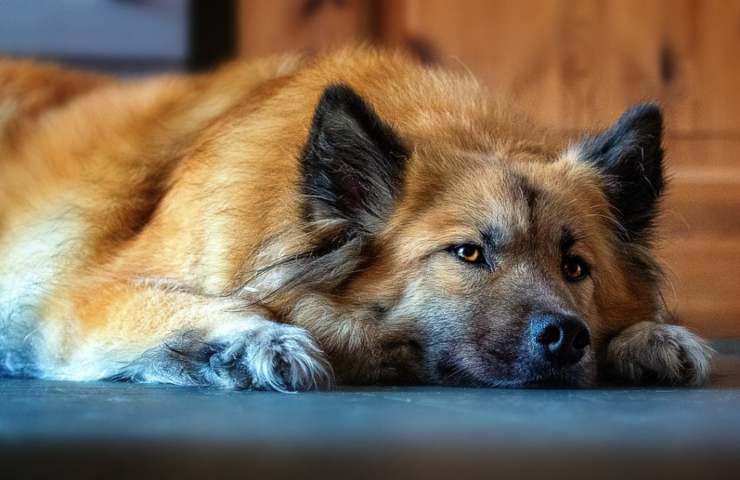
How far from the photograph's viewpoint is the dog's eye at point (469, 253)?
7.80 feet

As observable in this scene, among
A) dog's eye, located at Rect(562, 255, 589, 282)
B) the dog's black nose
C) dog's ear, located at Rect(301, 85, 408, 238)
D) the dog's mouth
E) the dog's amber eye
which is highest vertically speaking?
dog's ear, located at Rect(301, 85, 408, 238)

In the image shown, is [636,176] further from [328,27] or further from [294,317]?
[328,27]

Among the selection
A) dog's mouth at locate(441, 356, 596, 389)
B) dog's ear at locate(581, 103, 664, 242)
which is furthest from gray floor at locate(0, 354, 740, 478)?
dog's ear at locate(581, 103, 664, 242)

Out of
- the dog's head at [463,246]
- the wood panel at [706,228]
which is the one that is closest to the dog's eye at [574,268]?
the dog's head at [463,246]

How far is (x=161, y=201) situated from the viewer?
2801 mm

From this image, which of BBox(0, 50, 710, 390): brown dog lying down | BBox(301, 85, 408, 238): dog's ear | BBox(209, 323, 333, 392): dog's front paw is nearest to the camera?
BBox(209, 323, 333, 392): dog's front paw

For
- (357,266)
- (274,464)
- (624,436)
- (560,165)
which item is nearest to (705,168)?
(560,165)

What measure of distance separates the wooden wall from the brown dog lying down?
5.14 ft

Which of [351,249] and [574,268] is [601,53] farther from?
[351,249]

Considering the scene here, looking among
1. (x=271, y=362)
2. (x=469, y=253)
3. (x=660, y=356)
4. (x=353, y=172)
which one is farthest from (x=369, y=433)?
(x=660, y=356)

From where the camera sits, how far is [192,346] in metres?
2.33

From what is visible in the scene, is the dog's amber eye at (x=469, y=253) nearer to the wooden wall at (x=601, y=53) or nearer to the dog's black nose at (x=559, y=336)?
the dog's black nose at (x=559, y=336)

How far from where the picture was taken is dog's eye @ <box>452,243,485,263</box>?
7.80 feet

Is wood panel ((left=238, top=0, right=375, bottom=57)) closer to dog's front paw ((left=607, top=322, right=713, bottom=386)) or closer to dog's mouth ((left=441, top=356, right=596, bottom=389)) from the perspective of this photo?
dog's front paw ((left=607, top=322, right=713, bottom=386))
